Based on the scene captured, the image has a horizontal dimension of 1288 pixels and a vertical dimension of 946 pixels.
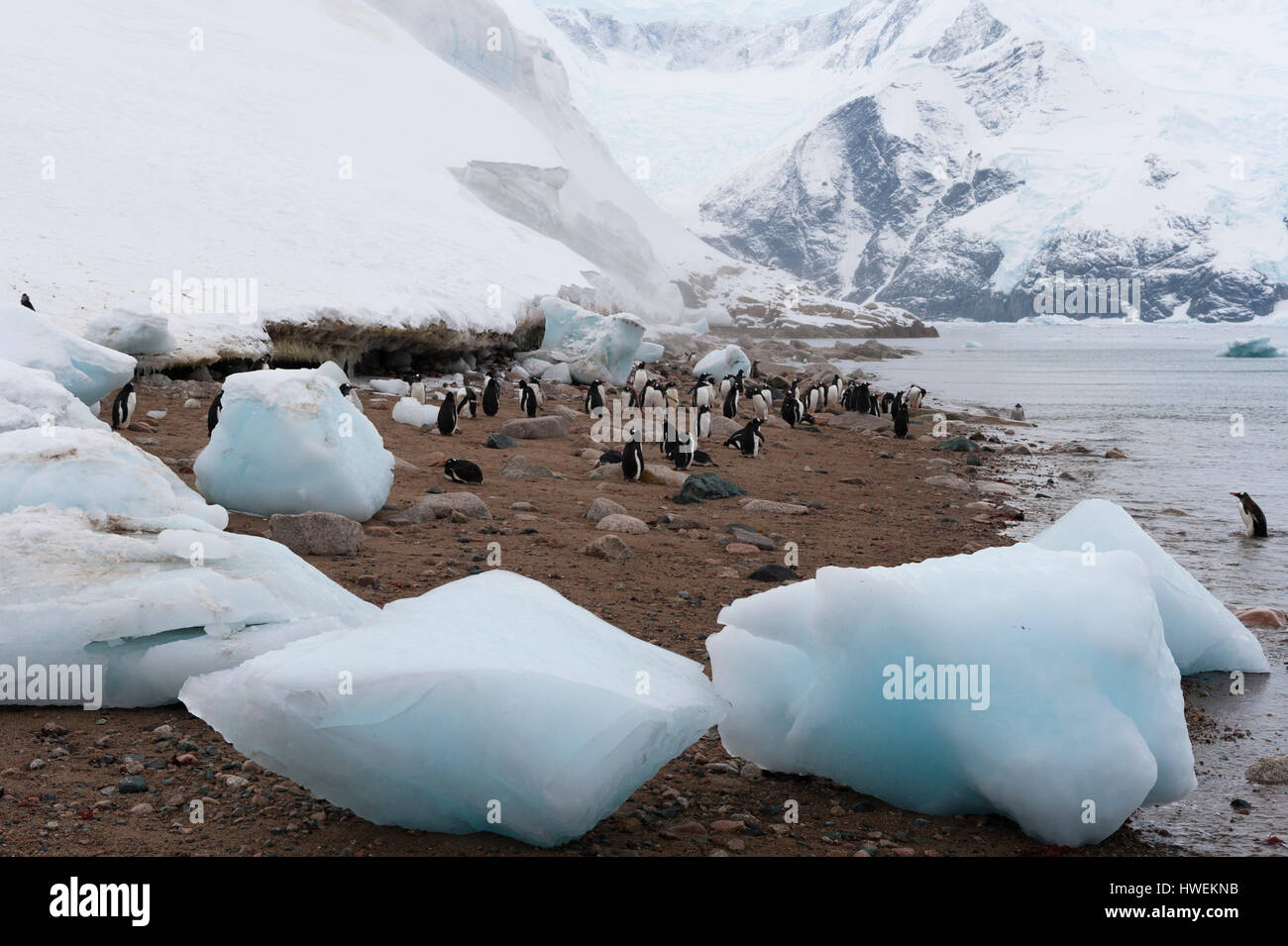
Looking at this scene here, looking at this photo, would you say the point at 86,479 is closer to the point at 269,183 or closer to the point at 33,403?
the point at 33,403

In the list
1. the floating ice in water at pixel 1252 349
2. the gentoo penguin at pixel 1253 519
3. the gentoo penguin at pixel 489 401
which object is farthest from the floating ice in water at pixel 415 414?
the floating ice in water at pixel 1252 349

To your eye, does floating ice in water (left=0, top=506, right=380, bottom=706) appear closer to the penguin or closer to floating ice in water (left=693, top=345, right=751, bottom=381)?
the penguin

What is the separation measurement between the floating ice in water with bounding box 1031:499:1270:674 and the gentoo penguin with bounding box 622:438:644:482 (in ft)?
16.4

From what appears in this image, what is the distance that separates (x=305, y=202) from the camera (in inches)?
786

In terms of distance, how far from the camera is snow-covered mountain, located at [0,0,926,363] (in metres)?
14.7

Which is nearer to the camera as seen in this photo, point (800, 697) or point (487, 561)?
point (800, 697)

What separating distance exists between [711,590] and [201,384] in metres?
8.88

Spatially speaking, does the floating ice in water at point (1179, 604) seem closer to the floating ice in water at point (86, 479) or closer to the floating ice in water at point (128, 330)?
the floating ice in water at point (86, 479)

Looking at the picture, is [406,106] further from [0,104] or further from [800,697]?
[800,697]

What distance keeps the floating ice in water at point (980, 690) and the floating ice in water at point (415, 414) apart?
9.46 metres

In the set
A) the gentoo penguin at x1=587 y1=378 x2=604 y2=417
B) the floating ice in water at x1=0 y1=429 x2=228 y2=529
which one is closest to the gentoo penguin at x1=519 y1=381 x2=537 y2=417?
the gentoo penguin at x1=587 y1=378 x2=604 y2=417

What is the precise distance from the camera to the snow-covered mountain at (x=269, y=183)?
1470 centimetres

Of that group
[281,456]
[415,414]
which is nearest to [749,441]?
[415,414]

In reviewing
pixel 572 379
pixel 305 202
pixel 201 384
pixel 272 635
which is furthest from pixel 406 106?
pixel 272 635
